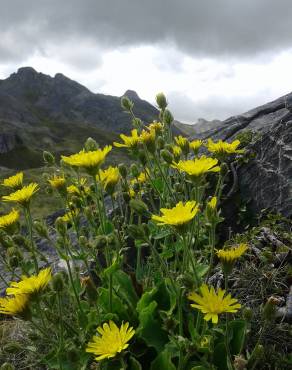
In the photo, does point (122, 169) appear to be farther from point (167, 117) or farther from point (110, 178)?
point (167, 117)

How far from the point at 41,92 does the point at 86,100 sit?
14.1 metres

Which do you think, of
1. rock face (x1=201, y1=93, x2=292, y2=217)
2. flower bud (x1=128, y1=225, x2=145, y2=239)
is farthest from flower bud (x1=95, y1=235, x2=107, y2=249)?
rock face (x1=201, y1=93, x2=292, y2=217)

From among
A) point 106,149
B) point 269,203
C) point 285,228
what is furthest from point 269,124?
point 106,149

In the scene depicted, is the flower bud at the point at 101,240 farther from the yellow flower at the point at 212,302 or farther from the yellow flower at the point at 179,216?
the yellow flower at the point at 212,302

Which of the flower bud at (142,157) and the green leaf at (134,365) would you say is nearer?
the green leaf at (134,365)

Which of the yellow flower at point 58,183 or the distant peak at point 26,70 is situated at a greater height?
the distant peak at point 26,70

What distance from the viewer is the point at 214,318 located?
222 centimetres

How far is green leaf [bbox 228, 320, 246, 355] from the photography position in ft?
9.28

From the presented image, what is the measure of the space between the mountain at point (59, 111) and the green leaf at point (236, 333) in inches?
3154

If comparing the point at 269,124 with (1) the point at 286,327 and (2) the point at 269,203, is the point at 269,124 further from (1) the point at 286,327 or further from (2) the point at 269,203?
(1) the point at 286,327

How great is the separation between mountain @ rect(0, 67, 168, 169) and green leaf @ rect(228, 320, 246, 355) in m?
80.1

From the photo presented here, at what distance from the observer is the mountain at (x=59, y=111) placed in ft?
301

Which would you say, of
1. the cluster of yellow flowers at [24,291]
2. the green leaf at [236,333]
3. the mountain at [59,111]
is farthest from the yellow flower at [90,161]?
the mountain at [59,111]

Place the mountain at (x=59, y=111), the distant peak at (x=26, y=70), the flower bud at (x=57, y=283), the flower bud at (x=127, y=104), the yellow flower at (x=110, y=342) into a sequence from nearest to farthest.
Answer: the yellow flower at (x=110, y=342) < the flower bud at (x=57, y=283) < the flower bud at (x=127, y=104) < the mountain at (x=59, y=111) < the distant peak at (x=26, y=70)
